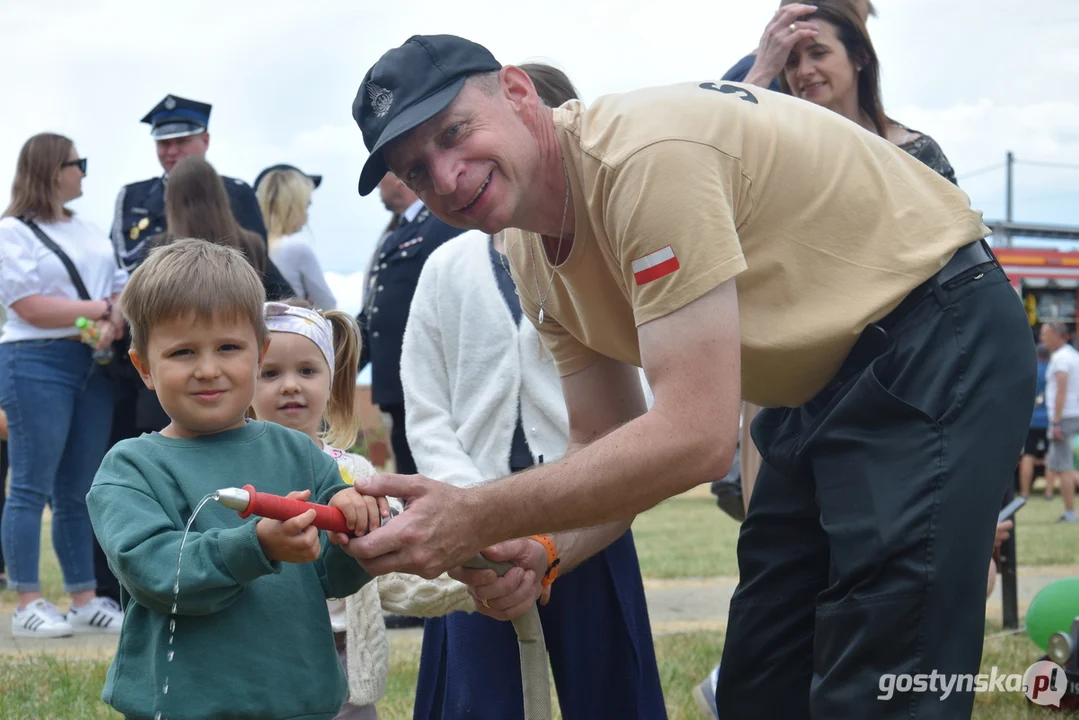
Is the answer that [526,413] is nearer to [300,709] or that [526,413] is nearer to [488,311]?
[488,311]

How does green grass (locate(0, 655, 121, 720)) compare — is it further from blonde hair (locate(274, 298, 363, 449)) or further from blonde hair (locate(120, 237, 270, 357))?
blonde hair (locate(120, 237, 270, 357))

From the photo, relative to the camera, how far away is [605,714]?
3.72 metres

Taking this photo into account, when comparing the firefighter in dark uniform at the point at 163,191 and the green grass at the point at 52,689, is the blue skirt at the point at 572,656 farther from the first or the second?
the firefighter in dark uniform at the point at 163,191

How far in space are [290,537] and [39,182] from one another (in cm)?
474

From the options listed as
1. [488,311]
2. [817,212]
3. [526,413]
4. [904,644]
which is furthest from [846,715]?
[488,311]

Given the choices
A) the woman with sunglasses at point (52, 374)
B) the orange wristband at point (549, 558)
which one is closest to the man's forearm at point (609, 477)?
the orange wristband at point (549, 558)

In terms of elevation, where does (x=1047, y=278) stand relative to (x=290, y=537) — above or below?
below

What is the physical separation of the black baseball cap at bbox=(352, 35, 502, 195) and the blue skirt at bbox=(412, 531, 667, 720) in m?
1.47

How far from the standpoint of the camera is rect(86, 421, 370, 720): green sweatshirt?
94.2 inches

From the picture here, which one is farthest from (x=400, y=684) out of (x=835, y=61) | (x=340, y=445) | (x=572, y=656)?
(x=835, y=61)

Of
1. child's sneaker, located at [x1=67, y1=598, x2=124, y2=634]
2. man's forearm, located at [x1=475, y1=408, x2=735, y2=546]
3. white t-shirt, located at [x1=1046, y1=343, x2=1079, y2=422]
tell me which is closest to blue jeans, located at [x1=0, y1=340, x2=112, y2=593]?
child's sneaker, located at [x1=67, y1=598, x2=124, y2=634]

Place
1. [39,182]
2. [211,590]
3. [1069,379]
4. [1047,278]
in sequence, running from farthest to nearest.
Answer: [1047,278]
[1069,379]
[39,182]
[211,590]

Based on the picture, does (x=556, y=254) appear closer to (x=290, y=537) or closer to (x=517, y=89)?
(x=517, y=89)

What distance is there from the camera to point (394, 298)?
6.20 metres
